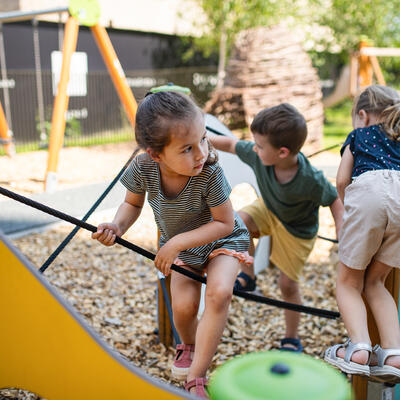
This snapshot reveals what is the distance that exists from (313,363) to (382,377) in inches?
38.5

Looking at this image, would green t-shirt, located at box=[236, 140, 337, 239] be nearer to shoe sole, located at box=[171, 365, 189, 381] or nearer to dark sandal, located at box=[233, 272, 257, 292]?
dark sandal, located at box=[233, 272, 257, 292]

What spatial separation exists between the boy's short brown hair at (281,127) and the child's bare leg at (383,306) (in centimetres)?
73

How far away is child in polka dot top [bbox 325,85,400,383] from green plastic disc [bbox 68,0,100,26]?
4010mm

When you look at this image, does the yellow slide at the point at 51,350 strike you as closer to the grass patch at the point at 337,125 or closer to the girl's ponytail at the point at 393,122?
the girl's ponytail at the point at 393,122

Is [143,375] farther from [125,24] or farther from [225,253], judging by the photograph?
[125,24]

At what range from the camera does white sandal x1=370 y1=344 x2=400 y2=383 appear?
1.71m

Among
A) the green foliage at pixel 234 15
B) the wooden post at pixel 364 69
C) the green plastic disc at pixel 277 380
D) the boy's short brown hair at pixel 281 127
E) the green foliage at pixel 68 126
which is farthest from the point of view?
the green foliage at pixel 234 15

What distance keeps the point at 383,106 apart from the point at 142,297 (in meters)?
2.05

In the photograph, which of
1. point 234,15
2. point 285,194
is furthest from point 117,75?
point 234,15

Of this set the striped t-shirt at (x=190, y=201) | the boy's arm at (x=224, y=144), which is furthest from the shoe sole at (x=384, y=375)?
the boy's arm at (x=224, y=144)

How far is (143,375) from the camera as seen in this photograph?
113 centimetres

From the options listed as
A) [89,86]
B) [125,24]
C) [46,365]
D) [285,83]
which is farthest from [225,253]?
[125,24]

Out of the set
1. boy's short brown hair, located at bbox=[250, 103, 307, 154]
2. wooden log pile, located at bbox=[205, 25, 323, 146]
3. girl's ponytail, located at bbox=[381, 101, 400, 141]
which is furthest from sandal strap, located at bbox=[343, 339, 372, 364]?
wooden log pile, located at bbox=[205, 25, 323, 146]

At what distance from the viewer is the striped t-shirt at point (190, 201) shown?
1866mm
